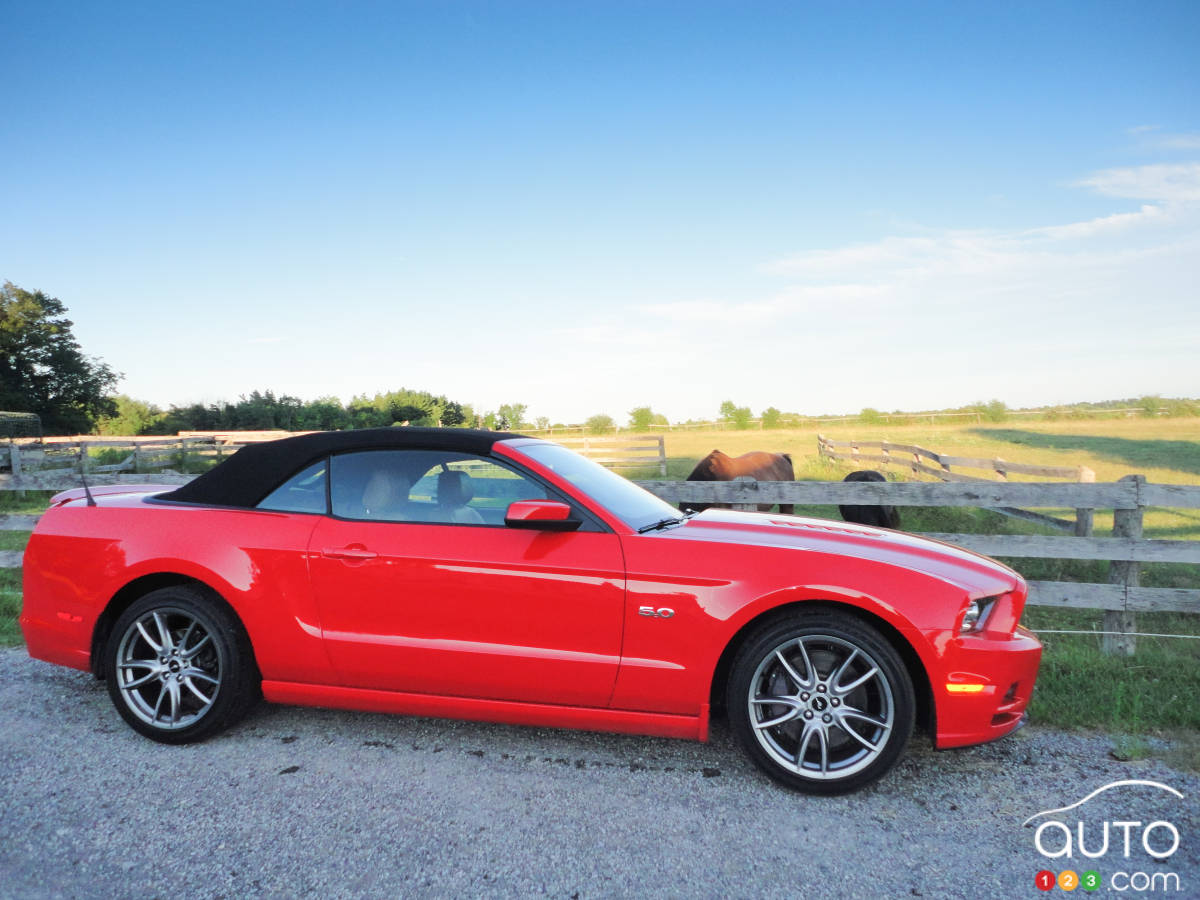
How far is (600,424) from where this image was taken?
125ft

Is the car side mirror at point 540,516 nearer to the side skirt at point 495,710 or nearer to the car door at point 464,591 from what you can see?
the car door at point 464,591

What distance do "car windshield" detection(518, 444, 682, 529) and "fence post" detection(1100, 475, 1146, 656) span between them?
3472 mm

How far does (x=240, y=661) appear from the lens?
3.52 m

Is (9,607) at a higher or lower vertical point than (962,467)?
lower

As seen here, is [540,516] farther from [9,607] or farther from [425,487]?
[9,607]

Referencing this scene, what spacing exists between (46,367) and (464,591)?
6371 cm

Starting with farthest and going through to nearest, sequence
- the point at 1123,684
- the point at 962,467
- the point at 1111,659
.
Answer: the point at 962,467, the point at 1111,659, the point at 1123,684

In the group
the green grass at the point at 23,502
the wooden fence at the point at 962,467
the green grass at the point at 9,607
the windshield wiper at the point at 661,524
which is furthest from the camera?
the green grass at the point at 23,502

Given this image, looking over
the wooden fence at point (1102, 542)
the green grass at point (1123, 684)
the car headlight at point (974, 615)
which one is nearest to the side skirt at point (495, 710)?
the car headlight at point (974, 615)

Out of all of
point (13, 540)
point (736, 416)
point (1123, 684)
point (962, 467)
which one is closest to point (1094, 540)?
point (1123, 684)

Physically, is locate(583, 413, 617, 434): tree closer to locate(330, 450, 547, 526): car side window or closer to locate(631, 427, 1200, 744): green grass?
locate(631, 427, 1200, 744): green grass

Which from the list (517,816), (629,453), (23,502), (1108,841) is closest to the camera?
(1108,841)

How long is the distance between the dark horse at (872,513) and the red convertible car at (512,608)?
638cm

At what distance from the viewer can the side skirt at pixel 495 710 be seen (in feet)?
10.3
